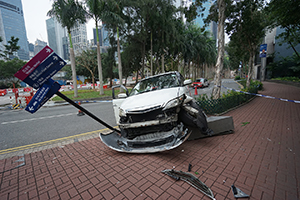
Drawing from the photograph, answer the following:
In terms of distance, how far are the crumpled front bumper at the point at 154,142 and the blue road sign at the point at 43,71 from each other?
1.98 m

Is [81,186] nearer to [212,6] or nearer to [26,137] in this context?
[26,137]

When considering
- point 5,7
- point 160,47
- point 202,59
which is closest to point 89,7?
point 160,47

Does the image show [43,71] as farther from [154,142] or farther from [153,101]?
[154,142]

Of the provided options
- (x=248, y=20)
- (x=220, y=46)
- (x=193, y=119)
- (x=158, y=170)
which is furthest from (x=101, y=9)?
(x=158, y=170)

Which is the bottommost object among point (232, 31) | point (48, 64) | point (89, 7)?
point (48, 64)

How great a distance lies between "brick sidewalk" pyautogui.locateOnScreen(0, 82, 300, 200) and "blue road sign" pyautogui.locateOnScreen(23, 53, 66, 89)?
1.78m

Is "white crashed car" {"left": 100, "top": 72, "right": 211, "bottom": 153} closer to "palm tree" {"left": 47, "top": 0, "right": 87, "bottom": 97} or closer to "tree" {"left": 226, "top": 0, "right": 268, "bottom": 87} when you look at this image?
"tree" {"left": 226, "top": 0, "right": 268, "bottom": 87}

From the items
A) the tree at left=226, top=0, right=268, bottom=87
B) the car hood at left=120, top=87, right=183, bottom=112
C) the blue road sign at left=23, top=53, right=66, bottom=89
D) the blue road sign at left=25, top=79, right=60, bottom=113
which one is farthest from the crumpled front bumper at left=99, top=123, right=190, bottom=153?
the tree at left=226, top=0, right=268, bottom=87

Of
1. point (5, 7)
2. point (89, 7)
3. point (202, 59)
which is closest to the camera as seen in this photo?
point (89, 7)

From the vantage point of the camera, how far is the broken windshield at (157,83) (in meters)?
4.25

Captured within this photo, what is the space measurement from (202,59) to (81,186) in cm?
4214

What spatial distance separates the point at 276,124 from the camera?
5.07 metres

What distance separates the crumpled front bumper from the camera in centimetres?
300

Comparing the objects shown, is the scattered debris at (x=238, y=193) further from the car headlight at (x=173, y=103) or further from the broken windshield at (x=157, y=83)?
the broken windshield at (x=157, y=83)
